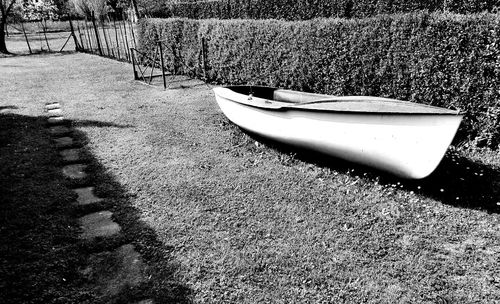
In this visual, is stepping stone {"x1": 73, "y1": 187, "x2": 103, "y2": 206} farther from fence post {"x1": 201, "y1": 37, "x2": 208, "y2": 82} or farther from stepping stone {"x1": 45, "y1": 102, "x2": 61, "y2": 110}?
fence post {"x1": 201, "y1": 37, "x2": 208, "y2": 82}

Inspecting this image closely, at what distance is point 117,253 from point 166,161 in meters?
2.65

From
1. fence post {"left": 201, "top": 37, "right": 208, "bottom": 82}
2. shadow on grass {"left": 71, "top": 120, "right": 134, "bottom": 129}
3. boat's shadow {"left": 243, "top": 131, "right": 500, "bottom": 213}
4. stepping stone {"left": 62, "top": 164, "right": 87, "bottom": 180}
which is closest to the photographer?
boat's shadow {"left": 243, "top": 131, "right": 500, "bottom": 213}

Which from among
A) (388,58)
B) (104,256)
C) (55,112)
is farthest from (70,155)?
(388,58)

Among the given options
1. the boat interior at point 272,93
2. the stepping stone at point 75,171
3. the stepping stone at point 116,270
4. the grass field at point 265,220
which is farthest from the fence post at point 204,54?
the stepping stone at point 116,270

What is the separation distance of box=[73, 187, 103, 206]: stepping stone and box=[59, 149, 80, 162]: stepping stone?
4.52ft

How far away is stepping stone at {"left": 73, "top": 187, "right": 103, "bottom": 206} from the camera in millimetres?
4957

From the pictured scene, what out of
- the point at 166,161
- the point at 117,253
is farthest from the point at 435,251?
the point at 166,161

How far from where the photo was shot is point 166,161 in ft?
20.9

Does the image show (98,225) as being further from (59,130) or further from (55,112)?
(55,112)

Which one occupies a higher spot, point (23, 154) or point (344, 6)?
point (344, 6)

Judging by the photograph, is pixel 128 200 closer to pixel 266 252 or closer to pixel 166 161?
pixel 166 161

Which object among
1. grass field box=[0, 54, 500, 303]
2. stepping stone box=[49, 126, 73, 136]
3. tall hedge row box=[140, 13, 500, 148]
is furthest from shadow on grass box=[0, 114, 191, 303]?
tall hedge row box=[140, 13, 500, 148]

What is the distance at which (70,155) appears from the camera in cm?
670

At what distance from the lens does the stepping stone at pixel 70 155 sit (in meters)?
6.48
